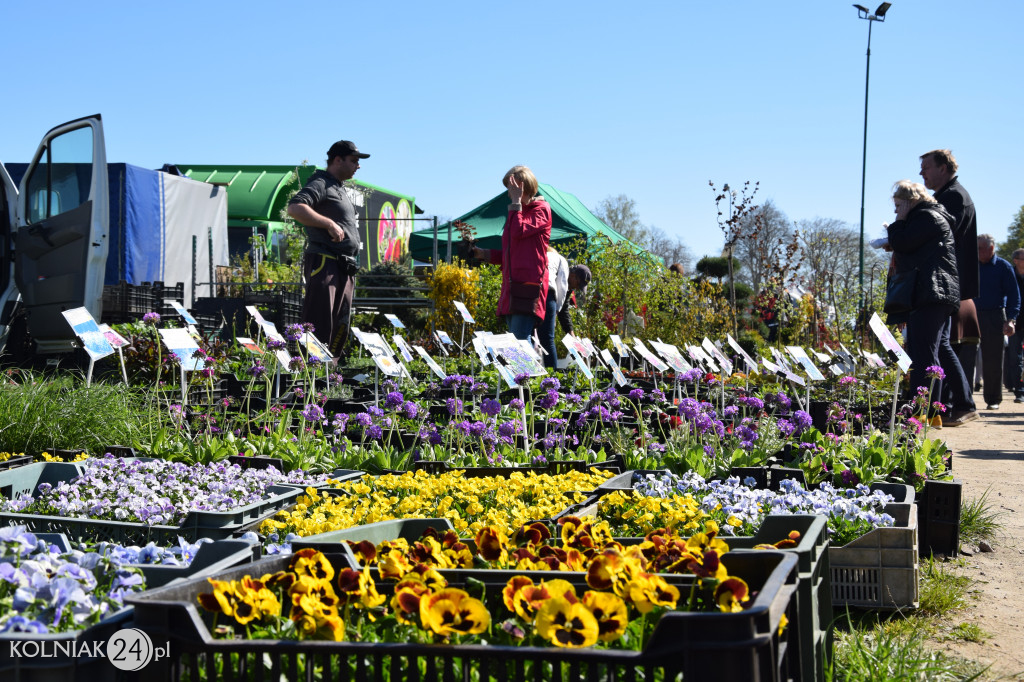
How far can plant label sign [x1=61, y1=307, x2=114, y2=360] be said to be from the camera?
410 centimetres

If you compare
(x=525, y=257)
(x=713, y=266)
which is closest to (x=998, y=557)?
(x=525, y=257)

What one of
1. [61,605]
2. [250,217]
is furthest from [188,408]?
[250,217]

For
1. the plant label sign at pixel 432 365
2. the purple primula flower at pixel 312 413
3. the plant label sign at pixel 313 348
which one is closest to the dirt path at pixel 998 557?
the plant label sign at pixel 432 365

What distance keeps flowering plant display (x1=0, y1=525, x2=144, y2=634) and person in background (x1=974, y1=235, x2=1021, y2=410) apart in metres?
9.54

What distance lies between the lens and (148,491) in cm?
282

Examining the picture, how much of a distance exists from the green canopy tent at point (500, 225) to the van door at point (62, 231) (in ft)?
33.7

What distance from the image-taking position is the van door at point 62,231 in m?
6.45

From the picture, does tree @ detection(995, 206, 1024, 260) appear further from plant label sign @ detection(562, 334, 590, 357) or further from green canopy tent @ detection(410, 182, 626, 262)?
plant label sign @ detection(562, 334, 590, 357)

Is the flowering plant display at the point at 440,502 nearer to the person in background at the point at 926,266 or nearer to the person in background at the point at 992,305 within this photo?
the person in background at the point at 926,266

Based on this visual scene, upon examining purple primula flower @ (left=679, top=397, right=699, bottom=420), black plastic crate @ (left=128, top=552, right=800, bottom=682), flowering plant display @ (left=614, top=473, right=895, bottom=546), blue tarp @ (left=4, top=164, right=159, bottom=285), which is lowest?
flowering plant display @ (left=614, top=473, right=895, bottom=546)

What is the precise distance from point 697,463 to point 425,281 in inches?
500

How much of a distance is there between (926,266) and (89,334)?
571 cm

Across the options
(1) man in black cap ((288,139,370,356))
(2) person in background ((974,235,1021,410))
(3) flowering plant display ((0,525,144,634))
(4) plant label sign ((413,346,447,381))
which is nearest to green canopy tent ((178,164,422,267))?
(2) person in background ((974,235,1021,410))

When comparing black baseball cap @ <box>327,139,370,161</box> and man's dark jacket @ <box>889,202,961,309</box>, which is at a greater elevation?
black baseball cap @ <box>327,139,370,161</box>
